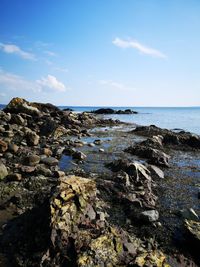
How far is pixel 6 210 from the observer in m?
9.08

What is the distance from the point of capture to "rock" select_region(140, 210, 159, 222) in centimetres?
902

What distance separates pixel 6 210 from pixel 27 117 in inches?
999

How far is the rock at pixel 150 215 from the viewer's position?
29.6 ft

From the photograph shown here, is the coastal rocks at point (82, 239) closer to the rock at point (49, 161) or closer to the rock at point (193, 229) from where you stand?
the rock at point (193, 229)

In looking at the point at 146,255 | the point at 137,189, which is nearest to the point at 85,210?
the point at 146,255

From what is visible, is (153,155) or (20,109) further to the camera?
(20,109)

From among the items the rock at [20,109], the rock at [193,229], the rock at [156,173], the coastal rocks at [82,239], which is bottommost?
the rock at [156,173]

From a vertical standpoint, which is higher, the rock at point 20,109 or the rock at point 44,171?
the rock at point 20,109

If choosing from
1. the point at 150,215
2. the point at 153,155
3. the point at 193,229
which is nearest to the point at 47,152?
the point at 153,155

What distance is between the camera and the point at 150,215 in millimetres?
9219

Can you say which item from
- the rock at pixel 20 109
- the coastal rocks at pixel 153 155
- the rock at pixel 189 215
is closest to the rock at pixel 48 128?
the rock at pixel 20 109

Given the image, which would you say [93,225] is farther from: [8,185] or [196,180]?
[196,180]

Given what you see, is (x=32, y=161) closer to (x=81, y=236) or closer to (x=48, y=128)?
(x=81, y=236)

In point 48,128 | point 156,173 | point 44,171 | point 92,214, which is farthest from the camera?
point 48,128
